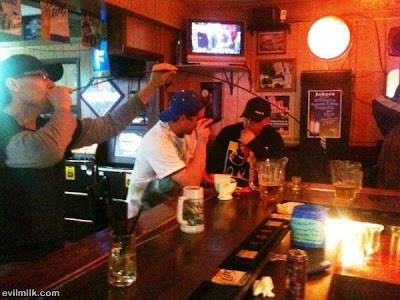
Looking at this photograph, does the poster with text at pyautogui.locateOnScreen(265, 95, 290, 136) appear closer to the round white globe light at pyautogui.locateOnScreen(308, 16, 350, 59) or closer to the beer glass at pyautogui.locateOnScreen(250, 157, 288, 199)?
the round white globe light at pyautogui.locateOnScreen(308, 16, 350, 59)

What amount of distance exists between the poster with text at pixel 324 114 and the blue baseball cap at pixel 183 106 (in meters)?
2.18

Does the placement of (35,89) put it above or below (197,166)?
above

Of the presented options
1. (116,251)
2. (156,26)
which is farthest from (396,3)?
(116,251)

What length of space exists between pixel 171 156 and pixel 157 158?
3.1 inches

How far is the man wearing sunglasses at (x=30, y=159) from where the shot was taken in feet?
5.34

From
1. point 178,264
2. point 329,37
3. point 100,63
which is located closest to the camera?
point 178,264

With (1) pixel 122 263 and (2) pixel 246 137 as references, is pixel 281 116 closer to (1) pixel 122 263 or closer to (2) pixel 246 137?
(2) pixel 246 137

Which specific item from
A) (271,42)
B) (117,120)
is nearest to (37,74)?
(117,120)

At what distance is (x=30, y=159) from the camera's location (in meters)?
1.65

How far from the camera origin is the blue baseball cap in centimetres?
244

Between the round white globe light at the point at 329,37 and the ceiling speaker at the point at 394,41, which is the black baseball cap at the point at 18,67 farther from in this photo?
the ceiling speaker at the point at 394,41

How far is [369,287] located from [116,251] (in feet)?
2.87

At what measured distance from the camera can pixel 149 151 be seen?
2.33 metres

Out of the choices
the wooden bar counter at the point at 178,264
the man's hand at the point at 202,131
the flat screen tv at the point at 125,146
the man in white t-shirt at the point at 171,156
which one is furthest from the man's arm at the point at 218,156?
the flat screen tv at the point at 125,146
